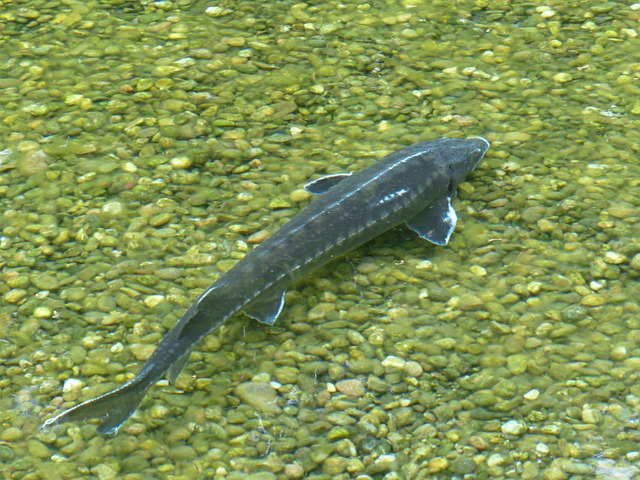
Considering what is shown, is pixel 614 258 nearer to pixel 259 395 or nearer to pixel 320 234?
pixel 320 234

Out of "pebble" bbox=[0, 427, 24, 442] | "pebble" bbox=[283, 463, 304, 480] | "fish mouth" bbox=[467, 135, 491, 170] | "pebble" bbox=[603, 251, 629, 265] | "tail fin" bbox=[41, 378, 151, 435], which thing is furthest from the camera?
"fish mouth" bbox=[467, 135, 491, 170]

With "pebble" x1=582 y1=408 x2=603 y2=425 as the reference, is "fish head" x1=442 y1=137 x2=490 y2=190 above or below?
above

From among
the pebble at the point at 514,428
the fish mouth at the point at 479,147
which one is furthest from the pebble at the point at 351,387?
the fish mouth at the point at 479,147

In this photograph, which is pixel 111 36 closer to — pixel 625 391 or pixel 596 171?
pixel 596 171

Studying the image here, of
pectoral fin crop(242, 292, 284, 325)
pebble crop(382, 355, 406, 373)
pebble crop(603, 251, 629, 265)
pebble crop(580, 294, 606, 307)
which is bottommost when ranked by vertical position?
pebble crop(382, 355, 406, 373)

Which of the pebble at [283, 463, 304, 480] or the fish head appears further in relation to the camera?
the fish head

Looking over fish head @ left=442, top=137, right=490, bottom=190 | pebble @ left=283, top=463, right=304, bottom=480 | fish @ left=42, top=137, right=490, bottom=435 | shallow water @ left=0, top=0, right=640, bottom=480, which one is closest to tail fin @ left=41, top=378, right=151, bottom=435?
fish @ left=42, top=137, right=490, bottom=435

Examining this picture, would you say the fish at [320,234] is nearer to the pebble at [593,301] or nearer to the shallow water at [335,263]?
the shallow water at [335,263]

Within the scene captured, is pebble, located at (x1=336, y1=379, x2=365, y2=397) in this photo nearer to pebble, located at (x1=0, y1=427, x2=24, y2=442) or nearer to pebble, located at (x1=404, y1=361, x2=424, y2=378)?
pebble, located at (x1=404, y1=361, x2=424, y2=378)
